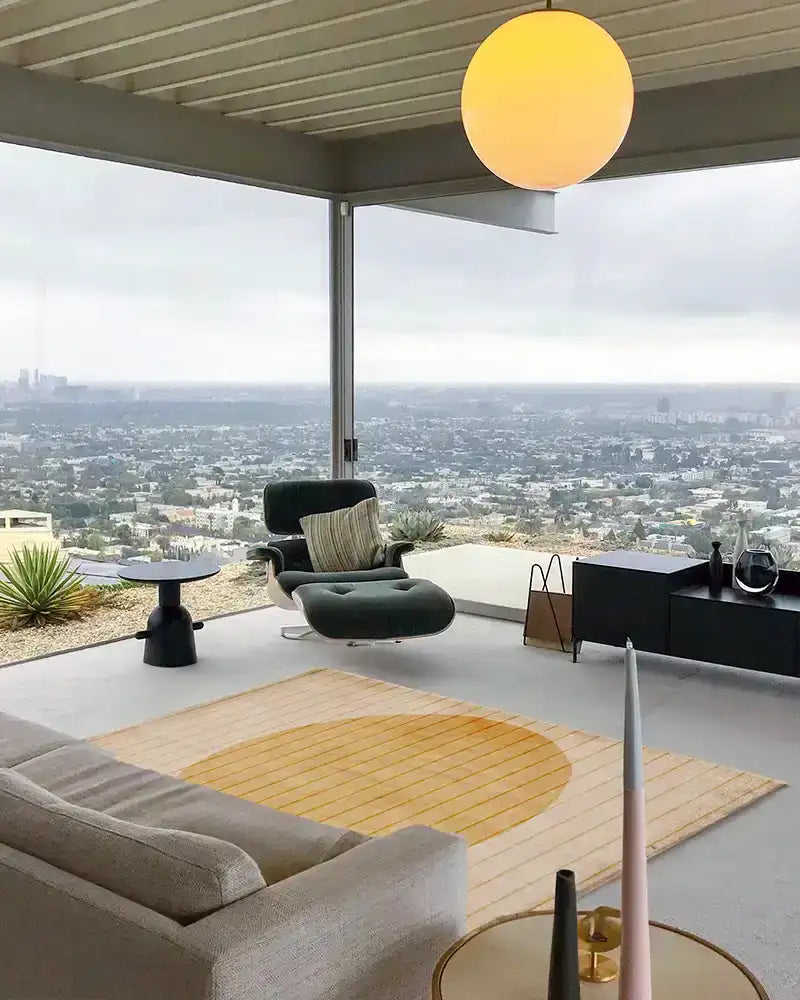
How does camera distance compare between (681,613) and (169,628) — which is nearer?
(681,613)

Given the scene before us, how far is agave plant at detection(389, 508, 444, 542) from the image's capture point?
22.9 ft

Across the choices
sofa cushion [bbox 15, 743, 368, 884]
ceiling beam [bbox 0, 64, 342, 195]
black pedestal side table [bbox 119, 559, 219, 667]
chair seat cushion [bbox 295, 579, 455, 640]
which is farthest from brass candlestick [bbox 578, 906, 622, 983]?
ceiling beam [bbox 0, 64, 342, 195]

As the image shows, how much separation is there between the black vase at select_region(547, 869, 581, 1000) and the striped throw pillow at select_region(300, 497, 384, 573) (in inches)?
187

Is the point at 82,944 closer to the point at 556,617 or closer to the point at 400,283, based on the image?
the point at 556,617

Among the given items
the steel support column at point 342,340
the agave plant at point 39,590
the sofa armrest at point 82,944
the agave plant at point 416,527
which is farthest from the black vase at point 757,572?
the sofa armrest at point 82,944

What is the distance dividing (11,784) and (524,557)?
4.77m

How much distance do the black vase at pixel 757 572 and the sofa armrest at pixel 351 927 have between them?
3566 mm

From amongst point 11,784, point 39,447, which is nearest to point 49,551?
point 39,447

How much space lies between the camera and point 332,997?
1714 mm

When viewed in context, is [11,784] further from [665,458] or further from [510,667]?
[665,458]

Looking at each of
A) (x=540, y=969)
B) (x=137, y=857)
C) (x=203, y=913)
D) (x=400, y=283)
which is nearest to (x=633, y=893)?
(x=540, y=969)

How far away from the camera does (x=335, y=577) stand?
5.95 m

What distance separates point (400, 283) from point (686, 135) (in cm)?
198

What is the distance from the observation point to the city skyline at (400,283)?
5.56 m
